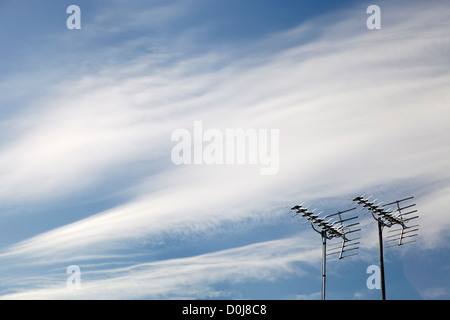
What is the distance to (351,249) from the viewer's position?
52156 mm
